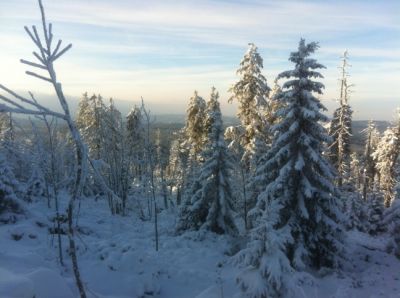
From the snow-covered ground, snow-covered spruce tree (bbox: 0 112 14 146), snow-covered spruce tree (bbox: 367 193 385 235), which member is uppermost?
snow-covered spruce tree (bbox: 0 112 14 146)

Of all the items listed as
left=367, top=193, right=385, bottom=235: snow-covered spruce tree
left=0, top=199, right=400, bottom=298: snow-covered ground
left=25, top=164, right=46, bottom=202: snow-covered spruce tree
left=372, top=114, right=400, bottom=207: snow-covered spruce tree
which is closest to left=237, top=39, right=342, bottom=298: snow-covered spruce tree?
left=0, top=199, right=400, bottom=298: snow-covered ground

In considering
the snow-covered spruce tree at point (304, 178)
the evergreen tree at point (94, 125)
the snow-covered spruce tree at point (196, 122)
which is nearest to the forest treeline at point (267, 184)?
the snow-covered spruce tree at point (304, 178)

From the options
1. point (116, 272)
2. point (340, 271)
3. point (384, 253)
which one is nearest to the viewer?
point (116, 272)

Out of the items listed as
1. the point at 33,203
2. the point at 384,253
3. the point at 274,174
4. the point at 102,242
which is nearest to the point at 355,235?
the point at 384,253

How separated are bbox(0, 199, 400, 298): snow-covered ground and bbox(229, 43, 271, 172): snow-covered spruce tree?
26.8 ft

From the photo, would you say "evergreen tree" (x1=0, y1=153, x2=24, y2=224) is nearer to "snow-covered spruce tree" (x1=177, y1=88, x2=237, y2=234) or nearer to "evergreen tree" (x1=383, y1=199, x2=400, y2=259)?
"snow-covered spruce tree" (x1=177, y1=88, x2=237, y2=234)

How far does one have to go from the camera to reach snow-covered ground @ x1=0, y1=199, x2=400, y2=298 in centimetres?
1382

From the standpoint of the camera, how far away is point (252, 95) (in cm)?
2645

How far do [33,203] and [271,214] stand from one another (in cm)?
2497

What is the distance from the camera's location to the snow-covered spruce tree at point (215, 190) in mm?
23450

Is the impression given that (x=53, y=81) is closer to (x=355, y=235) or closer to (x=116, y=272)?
(x=116, y=272)

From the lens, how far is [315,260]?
1869cm

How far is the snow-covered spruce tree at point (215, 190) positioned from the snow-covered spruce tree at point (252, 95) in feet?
11.0

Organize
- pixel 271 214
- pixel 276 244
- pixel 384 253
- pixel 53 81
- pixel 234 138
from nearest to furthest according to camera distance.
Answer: pixel 53 81 < pixel 276 244 < pixel 271 214 < pixel 384 253 < pixel 234 138
